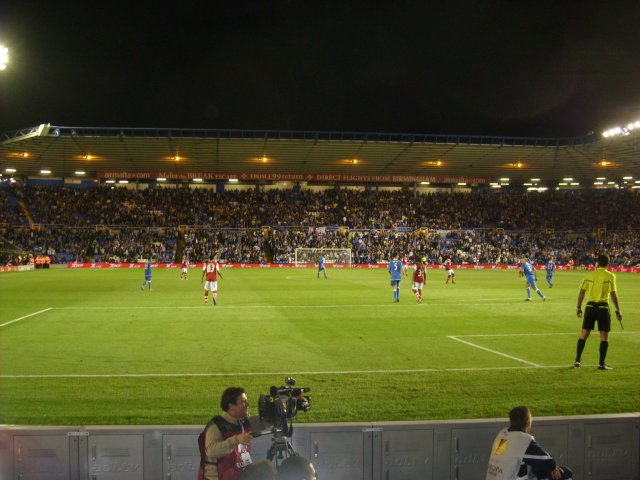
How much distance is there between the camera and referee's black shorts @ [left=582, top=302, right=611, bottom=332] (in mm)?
11359

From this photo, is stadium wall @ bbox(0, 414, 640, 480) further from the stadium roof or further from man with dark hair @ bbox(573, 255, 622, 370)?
the stadium roof

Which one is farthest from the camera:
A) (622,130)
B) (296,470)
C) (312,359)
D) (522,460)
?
(622,130)

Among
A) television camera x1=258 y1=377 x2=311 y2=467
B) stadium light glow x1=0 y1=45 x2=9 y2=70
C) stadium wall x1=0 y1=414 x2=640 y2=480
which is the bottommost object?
stadium wall x1=0 y1=414 x2=640 y2=480

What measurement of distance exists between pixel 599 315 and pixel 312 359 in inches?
237

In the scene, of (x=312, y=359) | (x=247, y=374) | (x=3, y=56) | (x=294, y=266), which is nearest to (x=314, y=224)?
(x=294, y=266)

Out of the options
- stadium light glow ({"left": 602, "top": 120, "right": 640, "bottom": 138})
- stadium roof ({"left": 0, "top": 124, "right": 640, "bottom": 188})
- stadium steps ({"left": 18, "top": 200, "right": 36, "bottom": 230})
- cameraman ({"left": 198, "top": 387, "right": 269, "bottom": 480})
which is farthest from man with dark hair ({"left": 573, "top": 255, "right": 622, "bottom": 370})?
stadium steps ({"left": 18, "top": 200, "right": 36, "bottom": 230})

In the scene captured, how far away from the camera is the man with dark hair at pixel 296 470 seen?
181 inches

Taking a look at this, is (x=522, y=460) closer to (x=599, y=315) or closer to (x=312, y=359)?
(x=599, y=315)

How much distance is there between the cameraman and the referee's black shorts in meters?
8.63

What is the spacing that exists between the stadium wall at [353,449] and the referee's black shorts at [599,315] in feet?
17.5

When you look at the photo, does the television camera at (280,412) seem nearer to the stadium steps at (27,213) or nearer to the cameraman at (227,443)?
the cameraman at (227,443)

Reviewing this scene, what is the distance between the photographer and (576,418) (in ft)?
20.9

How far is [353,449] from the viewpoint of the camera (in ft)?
19.7

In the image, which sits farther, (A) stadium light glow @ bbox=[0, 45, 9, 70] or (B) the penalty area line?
(A) stadium light glow @ bbox=[0, 45, 9, 70]
